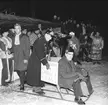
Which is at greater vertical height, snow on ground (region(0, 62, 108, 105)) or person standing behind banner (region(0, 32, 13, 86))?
person standing behind banner (region(0, 32, 13, 86))

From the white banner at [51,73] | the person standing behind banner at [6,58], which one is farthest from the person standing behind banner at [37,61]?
the person standing behind banner at [6,58]

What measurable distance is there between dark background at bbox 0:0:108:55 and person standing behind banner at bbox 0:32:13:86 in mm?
10210

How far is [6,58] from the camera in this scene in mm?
5664

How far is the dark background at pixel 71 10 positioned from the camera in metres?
17.4

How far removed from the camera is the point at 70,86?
426cm

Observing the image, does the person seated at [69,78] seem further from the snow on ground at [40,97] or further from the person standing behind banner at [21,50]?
the person standing behind banner at [21,50]

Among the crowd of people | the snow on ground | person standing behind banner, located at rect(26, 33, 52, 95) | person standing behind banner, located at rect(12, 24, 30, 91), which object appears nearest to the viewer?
the crowd of people

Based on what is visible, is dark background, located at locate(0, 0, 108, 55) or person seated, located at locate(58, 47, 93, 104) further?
dark background, located at locate(0, 0, 108, 55)

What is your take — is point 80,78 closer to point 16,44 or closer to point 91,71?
point 16,44

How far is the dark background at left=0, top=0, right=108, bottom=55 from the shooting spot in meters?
17.4

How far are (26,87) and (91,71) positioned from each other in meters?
3.00

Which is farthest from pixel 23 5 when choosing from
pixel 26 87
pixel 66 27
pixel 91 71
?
pixel 26 87

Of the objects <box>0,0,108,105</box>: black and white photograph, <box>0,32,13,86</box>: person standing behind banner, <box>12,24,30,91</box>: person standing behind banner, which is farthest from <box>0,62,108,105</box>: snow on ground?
<box>12,24,30,91</box>: person standing behind banner

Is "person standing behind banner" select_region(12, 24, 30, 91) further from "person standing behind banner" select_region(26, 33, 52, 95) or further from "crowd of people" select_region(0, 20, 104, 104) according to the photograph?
"person standing behind banner" select_region(26, 33, 52, 95)
